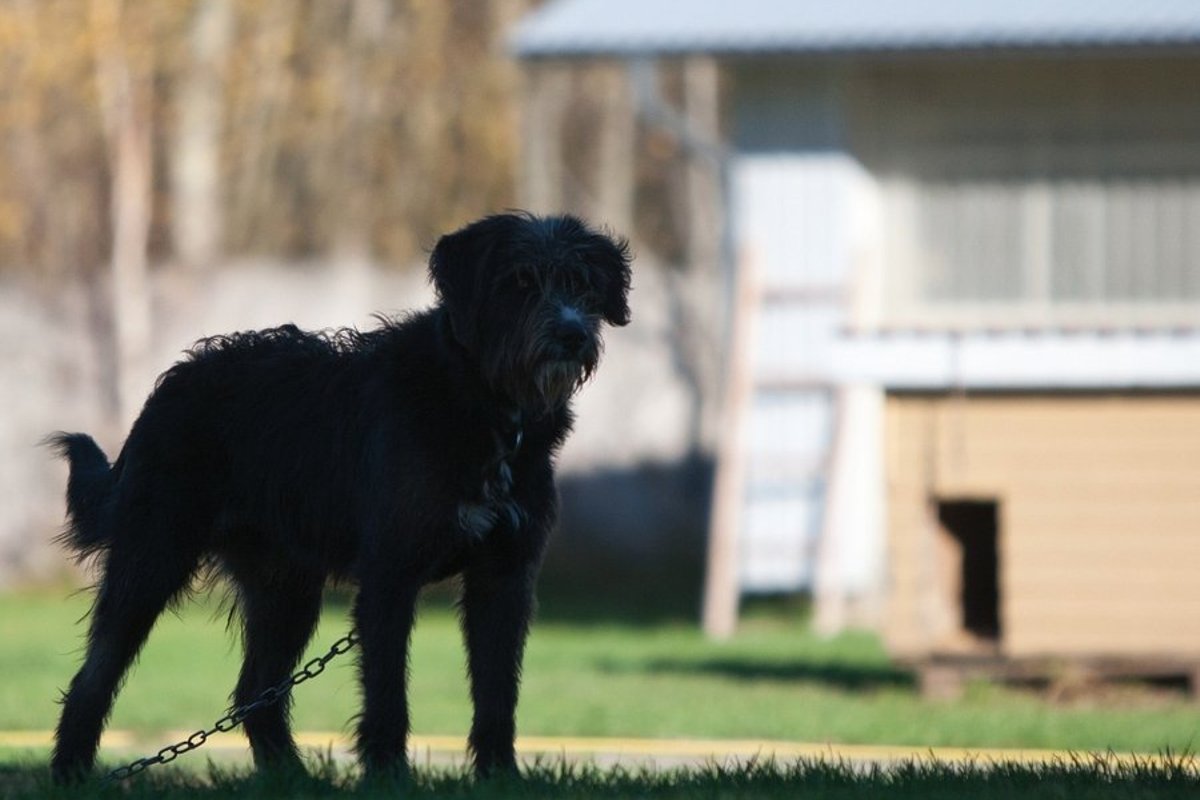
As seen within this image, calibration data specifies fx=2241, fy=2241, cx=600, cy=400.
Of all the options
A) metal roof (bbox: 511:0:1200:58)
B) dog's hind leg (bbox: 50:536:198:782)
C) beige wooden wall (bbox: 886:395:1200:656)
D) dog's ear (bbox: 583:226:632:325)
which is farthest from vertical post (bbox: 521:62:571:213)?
dog's ear (bbox: 583:226:632:325)

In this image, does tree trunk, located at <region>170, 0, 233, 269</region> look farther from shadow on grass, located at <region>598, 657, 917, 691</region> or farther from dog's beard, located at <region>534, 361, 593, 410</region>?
dog's beard, located at <region>534, 361, 593, 410</region>

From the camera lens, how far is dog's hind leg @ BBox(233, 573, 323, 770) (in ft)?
26.9

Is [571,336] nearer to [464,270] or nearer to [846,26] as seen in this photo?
[464,270]

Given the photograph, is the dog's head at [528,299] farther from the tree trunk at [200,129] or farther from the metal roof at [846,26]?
the tree trunk at [200,129]

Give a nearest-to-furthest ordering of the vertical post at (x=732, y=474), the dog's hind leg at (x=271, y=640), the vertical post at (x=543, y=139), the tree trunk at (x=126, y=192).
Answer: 1. the dog's hind leg at (x=271, y=640)
2. the vertical post at (x=732, y=474)
3. the tree trunk at (x=126, y=192)
4. the vertical post at (x=543, y=139)

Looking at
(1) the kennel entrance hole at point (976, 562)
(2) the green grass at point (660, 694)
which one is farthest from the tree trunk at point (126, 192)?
(1) the kennel entrance hole at point (976, 562)

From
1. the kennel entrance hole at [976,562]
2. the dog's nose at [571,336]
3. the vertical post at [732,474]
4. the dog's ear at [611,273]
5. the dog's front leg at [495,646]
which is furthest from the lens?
the vertical post at [732,474]

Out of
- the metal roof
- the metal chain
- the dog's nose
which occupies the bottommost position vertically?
the metal chain

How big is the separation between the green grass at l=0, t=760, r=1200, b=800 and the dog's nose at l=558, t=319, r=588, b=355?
4.59 ft

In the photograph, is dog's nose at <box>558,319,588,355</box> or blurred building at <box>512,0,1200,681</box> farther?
blurred building at <box>512,0,1200,681</box>

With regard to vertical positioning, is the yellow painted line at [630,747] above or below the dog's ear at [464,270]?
below

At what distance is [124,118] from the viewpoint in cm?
2470

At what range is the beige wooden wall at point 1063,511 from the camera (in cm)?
1341

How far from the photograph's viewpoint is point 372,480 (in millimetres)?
7301
